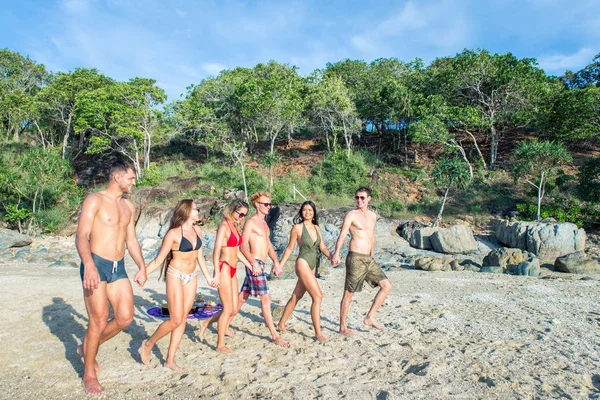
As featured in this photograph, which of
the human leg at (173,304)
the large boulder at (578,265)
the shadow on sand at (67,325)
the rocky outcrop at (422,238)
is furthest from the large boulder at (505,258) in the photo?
the shadow on sand at (67,325)

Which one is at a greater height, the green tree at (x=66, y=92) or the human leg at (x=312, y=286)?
the green tree at (x=66, y=92)

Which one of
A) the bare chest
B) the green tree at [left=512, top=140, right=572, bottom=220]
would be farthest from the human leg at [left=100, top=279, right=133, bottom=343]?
the green tree at [left=512, top=140, right=572, bottom=220]

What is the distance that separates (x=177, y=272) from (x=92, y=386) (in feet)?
3.81

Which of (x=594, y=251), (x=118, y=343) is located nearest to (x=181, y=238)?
(x=118, y=343)

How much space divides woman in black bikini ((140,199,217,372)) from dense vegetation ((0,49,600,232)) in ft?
59.7

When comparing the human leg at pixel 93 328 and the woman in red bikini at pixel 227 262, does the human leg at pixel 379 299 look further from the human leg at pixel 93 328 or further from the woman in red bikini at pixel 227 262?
the human leg at pixel 93 328

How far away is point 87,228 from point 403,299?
5.45m

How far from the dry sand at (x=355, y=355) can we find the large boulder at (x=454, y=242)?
9405 mm

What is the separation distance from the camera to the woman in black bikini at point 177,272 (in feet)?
13.1

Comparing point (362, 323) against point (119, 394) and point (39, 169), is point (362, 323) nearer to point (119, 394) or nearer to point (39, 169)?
point (119, 394)

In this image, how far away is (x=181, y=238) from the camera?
13.5ft

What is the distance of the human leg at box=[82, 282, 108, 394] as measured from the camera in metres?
3.37

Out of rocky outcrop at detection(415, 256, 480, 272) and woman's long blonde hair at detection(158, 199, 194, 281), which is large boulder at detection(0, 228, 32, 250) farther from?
woman's long blonde hair at detection(158, 199, 194, 281)

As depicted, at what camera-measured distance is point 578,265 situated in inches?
436
